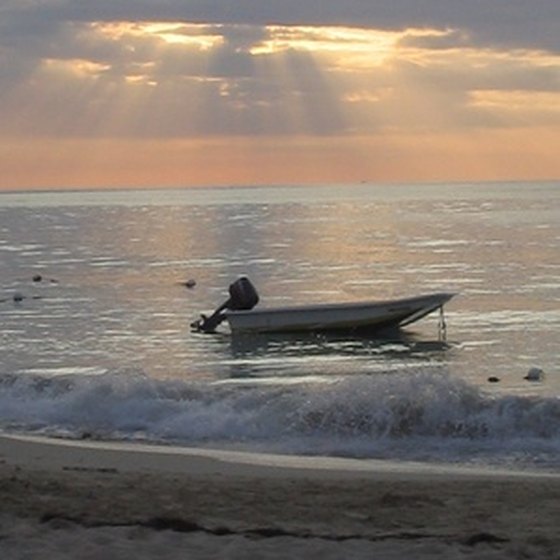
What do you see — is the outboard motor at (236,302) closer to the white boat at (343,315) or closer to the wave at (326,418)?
the white boat at (343,315)

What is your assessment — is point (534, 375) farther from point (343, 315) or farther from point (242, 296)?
point (242, 296)

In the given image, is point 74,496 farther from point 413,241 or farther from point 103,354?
point 413,241

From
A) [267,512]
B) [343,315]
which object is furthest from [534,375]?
[267,512]

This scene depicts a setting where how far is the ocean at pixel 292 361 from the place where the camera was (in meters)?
17.0

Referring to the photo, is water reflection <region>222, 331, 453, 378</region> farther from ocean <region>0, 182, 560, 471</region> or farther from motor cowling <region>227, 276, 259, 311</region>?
motor cowling <region>227, 276, 259, 311</region>

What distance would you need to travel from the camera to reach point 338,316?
31500 millimetres

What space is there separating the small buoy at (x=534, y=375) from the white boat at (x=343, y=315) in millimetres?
7810

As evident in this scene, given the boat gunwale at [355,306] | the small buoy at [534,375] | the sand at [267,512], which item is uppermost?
the boat gunwale at [355,306]

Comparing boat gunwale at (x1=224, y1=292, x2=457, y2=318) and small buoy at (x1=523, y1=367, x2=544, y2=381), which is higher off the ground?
boat gunwale at (x1=224, y1=292, x2=457, y2=318)

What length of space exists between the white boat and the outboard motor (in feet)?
2.88

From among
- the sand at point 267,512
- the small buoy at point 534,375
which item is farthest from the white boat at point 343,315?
the sand at point 267,512

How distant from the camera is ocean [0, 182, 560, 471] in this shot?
17.0 meters

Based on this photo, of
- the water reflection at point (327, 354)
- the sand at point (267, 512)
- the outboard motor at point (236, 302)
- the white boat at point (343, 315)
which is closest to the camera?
the sand at point (267, 512)

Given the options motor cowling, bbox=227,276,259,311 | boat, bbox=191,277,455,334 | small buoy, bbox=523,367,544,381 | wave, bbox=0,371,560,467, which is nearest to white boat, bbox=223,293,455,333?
boat, bbox=191,277,455,334
